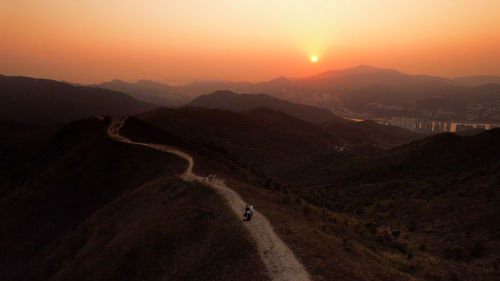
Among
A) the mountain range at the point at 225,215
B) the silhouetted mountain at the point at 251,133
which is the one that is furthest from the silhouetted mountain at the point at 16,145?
the silhouetted mountain at the point at 251,133

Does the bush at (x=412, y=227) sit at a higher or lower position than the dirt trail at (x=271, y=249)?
lower

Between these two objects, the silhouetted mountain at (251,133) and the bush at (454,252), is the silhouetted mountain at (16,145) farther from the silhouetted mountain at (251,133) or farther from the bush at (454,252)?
the bush at (454,252)

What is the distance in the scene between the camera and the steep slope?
16.0 metres

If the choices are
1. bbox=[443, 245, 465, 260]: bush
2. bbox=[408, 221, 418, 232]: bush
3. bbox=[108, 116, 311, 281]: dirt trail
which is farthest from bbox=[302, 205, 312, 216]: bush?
bbox=[408, 221, 418, 232]: bush

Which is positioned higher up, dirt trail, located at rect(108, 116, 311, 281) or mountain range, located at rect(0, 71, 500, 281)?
dirt trail, located at rect(108, 116, 311, 281)

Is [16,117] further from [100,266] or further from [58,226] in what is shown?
[100,266]

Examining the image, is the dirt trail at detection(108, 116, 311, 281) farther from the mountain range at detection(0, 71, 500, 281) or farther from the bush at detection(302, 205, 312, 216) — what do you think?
the bush at detection(302, 205, 312, 216)

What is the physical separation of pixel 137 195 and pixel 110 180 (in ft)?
39.9

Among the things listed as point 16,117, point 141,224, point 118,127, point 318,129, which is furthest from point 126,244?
point 16,117

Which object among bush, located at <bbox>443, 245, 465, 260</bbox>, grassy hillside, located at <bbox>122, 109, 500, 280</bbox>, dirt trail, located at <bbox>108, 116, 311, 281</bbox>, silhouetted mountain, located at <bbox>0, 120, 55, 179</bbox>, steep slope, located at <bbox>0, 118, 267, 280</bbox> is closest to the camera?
dirt trail, located at <bbox>108, 116, 311, 281</bbox>

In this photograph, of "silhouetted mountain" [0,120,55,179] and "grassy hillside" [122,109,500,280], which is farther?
"silhouetted mountain" [0,120,55,179]

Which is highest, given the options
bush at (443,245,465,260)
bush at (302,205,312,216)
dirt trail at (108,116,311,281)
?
dirt trail at (108,116,311,281)

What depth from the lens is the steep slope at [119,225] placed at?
16.0 metres

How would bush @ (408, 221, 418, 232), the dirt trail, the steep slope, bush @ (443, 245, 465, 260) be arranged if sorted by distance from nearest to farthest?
the dirt trail, the steep slope, bush @ (443, 245, 465, 260), bush @ (408, 221, 418, 232)
